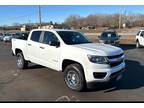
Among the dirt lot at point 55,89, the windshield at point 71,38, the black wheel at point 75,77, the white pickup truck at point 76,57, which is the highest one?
the windshield at point 71,38

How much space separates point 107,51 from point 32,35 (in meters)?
3.57

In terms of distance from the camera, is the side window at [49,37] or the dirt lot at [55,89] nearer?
the dirt lot at [55,89]

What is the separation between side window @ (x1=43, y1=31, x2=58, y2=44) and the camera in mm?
7230

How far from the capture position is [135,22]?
95062 mm

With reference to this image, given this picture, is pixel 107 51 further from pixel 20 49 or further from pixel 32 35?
pixel 20 49

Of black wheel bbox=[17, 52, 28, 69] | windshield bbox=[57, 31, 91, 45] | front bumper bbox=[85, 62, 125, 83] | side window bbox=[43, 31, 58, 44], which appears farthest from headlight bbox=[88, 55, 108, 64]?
black wheel bbox=[17, 52, 28, 69]

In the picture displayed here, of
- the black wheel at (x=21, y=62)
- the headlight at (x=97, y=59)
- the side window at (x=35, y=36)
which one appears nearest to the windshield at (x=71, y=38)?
the side window at (x=35, y=36)

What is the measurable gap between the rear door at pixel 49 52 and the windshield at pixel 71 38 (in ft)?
0.94

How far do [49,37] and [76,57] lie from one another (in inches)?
69.4

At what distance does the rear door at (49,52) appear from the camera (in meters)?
6.82

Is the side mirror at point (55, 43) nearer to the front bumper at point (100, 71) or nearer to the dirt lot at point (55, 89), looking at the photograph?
the dirt lot at point (55, 89)

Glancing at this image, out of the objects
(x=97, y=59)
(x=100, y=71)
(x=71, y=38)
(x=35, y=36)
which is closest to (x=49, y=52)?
(x=71, y=38)

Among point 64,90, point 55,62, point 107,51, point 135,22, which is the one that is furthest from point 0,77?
point 135,22

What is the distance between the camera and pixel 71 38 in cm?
724
